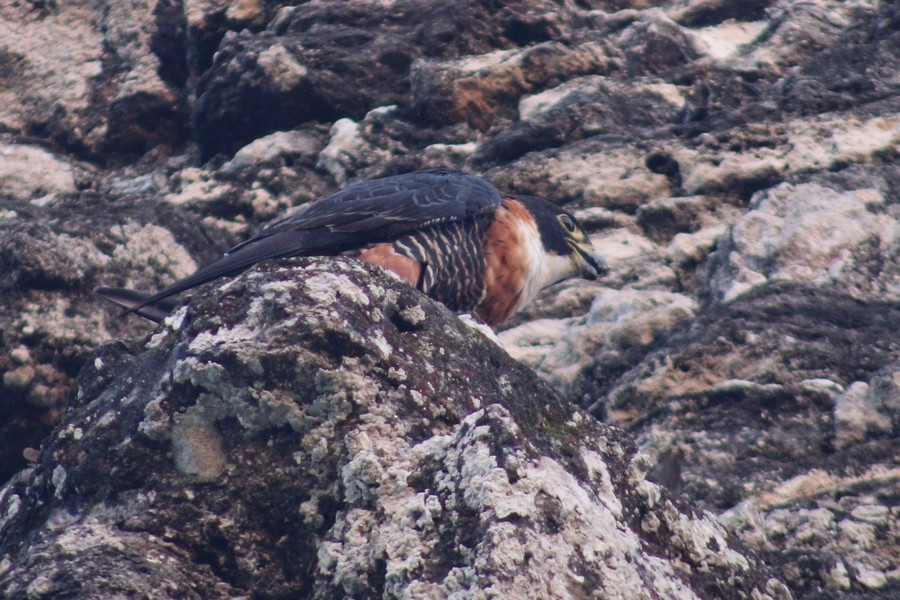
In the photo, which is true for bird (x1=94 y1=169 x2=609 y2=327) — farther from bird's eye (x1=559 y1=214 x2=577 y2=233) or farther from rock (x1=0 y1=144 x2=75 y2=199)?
rock (x1=0 y1=144 x2=75 y2=199)

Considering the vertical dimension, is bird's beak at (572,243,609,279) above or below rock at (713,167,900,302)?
below

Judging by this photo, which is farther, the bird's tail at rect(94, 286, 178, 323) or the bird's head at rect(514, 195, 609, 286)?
the bird's head at rect(514, 195, 609, 286)

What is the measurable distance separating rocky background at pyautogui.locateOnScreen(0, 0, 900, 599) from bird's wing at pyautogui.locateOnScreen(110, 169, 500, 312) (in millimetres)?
701

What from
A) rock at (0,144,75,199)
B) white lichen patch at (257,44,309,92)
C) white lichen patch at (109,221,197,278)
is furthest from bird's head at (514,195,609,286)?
rock at (0,144,75,199)

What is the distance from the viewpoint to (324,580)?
1.79 metres

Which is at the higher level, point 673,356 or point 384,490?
point 384,490

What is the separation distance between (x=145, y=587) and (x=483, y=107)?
4111mm

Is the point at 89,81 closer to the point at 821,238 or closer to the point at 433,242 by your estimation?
the point at 433,242

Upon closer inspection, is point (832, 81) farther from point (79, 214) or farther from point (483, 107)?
point (79, 214)

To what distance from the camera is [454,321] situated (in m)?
2.38

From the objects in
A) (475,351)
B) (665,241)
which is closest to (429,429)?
(475,351)

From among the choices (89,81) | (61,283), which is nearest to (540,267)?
(61,283)

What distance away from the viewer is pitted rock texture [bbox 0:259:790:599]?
5.49ft

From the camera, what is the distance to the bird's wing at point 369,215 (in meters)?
3.72
